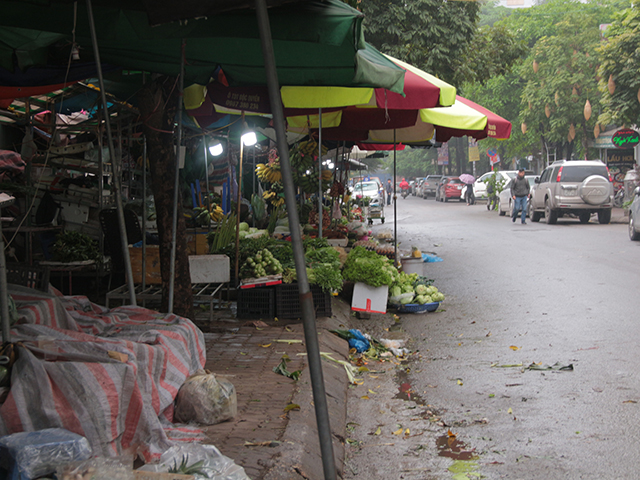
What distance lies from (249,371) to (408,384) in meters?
1.59

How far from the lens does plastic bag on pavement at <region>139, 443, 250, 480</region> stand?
2.93m

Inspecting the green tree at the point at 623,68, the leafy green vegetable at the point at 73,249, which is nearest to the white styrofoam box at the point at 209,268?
the leafy green vegetable at the point at 73,249

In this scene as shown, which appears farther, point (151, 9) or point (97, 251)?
point (97, 251)

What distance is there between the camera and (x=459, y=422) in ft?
15.4

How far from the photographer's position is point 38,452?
259 cm

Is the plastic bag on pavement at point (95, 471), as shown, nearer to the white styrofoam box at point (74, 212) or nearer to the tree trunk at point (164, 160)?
the tree trunk at point (164, 160)

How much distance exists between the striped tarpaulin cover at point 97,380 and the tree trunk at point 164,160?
5.33 ft

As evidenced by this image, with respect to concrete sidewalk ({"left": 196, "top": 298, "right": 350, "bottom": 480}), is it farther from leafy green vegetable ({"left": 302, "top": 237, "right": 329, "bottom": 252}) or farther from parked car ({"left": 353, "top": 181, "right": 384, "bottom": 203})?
parked car ({"left": 353, "top": 181, "right": 384, "bottom": 203})

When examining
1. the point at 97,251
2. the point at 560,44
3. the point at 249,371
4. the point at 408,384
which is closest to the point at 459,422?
the point at 408,384

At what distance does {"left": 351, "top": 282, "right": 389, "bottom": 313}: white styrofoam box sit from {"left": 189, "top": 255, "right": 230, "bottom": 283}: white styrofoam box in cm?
216

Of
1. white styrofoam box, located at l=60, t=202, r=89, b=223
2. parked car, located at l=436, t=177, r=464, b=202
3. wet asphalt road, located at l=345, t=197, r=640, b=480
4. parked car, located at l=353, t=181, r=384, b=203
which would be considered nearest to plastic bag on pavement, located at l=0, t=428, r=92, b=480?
wet asphalt road, located at l=345, t=197, r=640, b=480

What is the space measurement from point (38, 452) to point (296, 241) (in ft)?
4.83

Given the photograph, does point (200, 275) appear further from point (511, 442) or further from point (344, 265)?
point (511, 442)

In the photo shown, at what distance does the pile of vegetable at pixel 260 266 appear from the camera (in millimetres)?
7383
